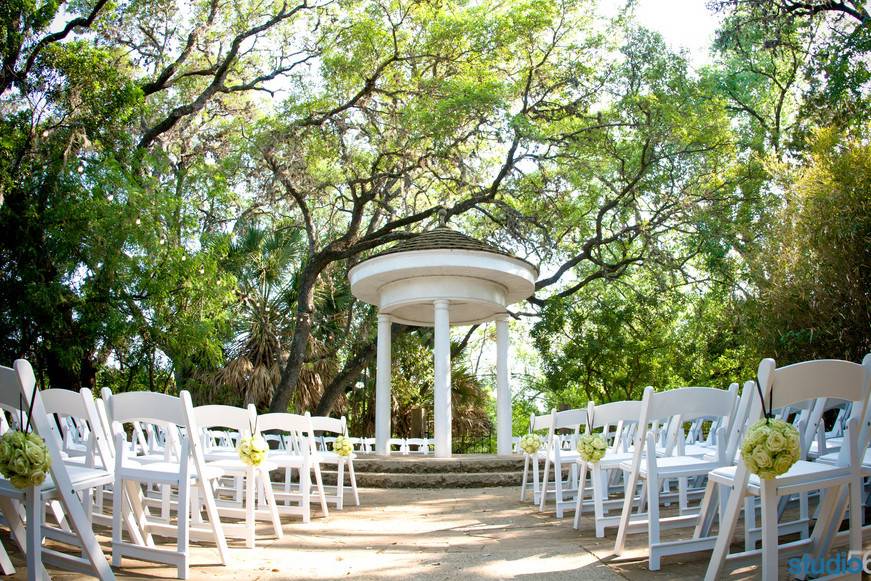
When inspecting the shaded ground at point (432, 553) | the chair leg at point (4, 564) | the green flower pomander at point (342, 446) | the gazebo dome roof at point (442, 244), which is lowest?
the shaded ground at point (432, 553)

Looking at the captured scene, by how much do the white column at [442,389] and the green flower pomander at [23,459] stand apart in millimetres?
8587

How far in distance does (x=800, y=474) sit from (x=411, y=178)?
44.4 ft

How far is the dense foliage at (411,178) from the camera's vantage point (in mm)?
11133

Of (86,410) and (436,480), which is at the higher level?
(86,410)

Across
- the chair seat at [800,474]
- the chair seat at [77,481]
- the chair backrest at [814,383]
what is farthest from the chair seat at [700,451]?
the chair seat at [77,481]

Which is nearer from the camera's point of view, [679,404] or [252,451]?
[679,404]

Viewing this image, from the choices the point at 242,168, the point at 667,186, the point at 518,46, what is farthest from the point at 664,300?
the point at 242,168

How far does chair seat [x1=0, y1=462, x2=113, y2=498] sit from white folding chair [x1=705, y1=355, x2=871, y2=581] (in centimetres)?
340

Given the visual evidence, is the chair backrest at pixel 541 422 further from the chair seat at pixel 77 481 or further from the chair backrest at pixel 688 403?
the chair seat at pixel 77 481

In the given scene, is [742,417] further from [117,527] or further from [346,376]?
[346,376]

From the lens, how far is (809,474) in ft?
10.8

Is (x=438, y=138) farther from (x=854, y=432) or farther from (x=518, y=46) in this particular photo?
(x=854, y=432)

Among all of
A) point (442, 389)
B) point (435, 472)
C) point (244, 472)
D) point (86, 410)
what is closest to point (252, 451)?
point (244, 472)

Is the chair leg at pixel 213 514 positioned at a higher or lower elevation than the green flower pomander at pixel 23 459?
lower
